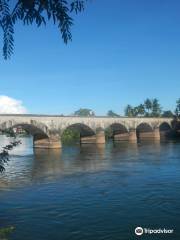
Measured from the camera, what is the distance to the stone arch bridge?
71438 mm

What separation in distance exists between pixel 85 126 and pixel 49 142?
13.0 m

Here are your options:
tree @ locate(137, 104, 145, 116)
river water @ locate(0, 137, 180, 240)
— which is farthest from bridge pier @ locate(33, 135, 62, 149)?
tree @ locate(137, 104, 145, 116)

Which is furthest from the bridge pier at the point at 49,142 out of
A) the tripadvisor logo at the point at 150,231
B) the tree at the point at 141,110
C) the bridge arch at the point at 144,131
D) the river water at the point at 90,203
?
the tree at the point at 141,110

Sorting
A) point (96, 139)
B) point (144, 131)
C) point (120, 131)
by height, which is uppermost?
point (120, 131)

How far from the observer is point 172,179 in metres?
30.0

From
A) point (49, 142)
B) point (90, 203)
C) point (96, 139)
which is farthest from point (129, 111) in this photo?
point (90, 203)

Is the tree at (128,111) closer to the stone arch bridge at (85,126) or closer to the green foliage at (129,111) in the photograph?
the green foliage at (129,111)

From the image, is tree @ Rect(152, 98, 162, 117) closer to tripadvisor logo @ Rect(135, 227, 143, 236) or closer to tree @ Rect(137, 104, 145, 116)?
tree @ Rect(137, 104, 145, 116)

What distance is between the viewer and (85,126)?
282 ft

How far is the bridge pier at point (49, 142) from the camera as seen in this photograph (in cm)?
7525

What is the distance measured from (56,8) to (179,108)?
136847 mm

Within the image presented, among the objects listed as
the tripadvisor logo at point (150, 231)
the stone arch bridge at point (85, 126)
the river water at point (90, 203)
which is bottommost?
the tripadvisor logo at point (150, 231)

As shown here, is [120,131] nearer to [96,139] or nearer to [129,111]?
[96,139]

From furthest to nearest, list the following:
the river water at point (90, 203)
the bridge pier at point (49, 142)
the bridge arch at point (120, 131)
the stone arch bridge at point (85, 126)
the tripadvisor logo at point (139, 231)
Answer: the bridge arch at point (120, 131), the bridge pier at point (49, 142), the stone arch bridge at point (85, 126), the river water at point (90, 203), the tripadvisor logo at point (139, 231)
